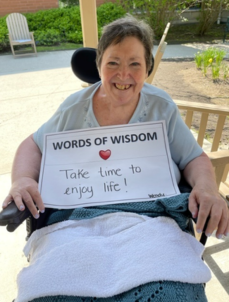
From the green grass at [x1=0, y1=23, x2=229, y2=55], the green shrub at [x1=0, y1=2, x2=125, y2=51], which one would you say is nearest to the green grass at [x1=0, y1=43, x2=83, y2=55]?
the green grass at [x1=0, y1=23, x2=229, y2=55]

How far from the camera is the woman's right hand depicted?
1.06m

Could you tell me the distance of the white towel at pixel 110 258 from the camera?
0.86 meters

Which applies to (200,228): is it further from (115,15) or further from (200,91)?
(115,15)

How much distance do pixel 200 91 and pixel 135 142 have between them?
11.4ft

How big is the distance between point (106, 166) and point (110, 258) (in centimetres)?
42

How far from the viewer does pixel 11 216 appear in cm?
100

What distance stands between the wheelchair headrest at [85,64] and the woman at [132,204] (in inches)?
7.6

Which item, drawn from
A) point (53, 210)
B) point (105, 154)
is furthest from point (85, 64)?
point (53, 210)

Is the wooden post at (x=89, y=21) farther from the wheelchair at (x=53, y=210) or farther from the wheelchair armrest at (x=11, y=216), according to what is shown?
the wheelchair armrest at (x=11, y=216)

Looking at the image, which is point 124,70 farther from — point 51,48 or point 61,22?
point 61,22

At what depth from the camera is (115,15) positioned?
8.94 metres

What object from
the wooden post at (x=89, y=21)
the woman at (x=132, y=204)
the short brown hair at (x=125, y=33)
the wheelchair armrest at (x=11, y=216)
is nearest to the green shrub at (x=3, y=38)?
the wooden post at (x=89, y=21)

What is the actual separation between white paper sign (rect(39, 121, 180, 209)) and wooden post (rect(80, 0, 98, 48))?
3.35 feet

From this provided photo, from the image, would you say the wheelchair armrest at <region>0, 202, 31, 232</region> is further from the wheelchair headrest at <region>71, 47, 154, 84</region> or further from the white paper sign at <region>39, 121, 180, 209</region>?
the wheelchair headrest at <region>71, 47, 154, 84</region>
